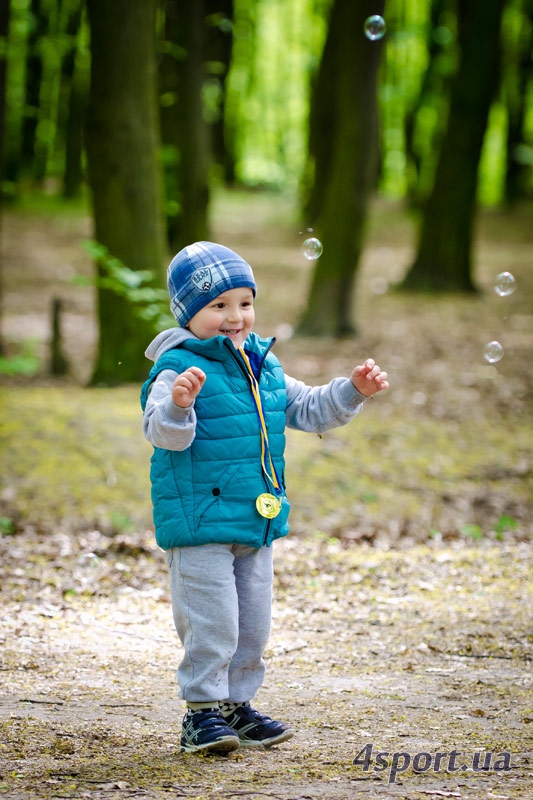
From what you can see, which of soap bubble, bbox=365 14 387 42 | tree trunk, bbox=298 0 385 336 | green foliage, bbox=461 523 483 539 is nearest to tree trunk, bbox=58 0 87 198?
tree trunk, bbox=298 0 385 336

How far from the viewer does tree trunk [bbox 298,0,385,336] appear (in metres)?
12.6

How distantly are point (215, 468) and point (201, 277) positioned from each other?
0.71 metres

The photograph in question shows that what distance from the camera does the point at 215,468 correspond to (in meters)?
3.56

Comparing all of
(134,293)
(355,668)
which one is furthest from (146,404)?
(134,293)

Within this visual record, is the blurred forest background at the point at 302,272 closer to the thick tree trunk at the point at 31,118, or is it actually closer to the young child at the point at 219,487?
the thick tree trunk at the point at 31,118

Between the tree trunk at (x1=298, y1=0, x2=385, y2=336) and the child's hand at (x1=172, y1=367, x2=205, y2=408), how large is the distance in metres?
9.92

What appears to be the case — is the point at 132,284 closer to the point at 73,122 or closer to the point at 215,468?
the point at 215,468

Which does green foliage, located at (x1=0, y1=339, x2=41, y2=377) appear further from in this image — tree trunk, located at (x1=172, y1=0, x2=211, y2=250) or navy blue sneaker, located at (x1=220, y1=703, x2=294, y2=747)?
navy blue sneaker, located at (x1=220, y1=703, x2=294, y2=747)

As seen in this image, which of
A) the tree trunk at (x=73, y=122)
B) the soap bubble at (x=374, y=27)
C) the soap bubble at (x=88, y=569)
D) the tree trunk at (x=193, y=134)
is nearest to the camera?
the soap bubble at (x=88, y=569)

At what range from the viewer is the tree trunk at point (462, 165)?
16.6 m

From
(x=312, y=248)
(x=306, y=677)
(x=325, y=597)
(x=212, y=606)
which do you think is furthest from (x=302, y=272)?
(x=212, y=606)

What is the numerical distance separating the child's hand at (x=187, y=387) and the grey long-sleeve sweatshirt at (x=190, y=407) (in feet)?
0.16

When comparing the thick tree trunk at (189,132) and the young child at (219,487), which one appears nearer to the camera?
the young child at (219,487)

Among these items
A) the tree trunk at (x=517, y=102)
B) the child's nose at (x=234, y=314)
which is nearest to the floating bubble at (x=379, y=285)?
the tree trunk at (x=517, y=102)
